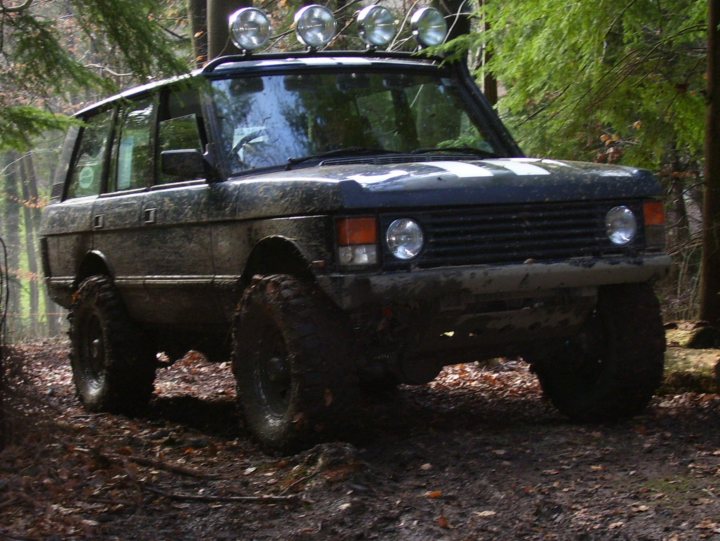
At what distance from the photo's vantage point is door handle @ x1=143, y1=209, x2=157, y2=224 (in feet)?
21.8

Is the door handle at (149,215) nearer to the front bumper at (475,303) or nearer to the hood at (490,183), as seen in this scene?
the hood at (490,183)

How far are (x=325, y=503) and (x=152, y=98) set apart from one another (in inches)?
136

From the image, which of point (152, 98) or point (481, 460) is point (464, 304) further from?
point (152, 98)

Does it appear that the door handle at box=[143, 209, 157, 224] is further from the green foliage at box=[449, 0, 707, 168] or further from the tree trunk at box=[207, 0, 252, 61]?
the tree trunk at box=[207, 0, 252, 61]

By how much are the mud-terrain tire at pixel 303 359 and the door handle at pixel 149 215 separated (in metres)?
1.26

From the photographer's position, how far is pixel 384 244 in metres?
5.11

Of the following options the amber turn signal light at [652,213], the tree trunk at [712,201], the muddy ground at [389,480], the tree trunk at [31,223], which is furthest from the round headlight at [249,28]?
the tree trunk at [31,223]

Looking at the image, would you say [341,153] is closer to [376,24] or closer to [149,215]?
[376,24]

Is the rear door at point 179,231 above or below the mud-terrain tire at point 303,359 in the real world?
above

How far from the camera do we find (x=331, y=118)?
6.32 meters

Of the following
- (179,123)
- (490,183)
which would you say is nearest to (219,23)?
(179,123)

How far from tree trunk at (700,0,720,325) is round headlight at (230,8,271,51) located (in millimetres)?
3089

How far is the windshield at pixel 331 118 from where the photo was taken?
242 inches

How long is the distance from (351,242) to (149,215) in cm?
208
